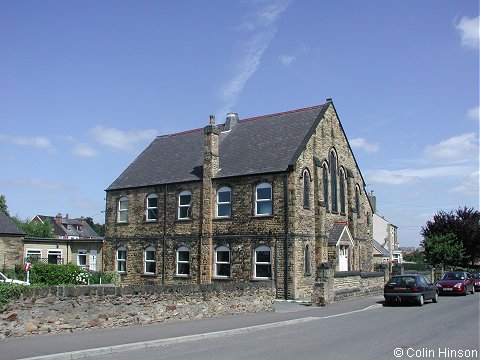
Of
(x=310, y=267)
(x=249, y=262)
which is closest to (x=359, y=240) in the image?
(x=310, y=267)

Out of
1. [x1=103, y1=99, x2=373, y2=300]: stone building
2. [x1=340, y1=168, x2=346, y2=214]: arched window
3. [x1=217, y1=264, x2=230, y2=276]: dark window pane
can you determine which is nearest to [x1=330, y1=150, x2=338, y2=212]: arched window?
[x1=103, y1=99, x2=373, y2=300]: stone building

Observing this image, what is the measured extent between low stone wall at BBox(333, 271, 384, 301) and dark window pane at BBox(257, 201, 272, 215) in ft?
15.8

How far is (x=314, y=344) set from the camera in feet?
37.2

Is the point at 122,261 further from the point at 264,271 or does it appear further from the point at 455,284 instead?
the point at 455,284

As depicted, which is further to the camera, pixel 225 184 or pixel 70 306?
pixel 225 184

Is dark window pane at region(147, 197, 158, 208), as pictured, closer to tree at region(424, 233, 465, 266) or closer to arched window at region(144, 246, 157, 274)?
arched window at region(144, 246, 157, 274)

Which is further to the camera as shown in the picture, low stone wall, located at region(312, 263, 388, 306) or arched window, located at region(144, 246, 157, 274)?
arched window, located at region(144, 246, 157, 274)

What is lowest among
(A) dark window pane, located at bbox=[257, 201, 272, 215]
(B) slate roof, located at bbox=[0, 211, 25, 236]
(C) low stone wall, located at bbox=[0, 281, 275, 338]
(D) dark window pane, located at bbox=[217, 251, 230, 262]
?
(C) low stone wall, located at bbox=[0, 281, 275, 338]

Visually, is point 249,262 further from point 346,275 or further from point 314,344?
point 314,344

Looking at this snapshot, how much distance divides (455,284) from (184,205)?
16.3 m

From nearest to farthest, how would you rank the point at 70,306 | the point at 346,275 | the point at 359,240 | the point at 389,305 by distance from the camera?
the point at 70,306 < the point at 389,305 < the point at 346,275 < the point at 359,240

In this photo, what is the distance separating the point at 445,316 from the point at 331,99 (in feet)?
54.1

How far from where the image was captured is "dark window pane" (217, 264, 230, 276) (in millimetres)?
26686

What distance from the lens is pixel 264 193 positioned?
85.6 ft
